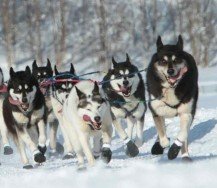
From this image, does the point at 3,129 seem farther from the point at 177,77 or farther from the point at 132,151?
the point at 177,77

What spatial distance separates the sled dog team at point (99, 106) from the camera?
5.06 m

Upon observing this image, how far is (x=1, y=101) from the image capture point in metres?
7.38

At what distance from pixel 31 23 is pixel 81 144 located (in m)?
16.6

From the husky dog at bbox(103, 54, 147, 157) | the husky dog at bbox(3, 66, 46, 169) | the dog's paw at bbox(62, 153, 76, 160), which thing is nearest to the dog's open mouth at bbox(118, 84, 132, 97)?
the husky dog at bbox(103, 54, 147, 157)

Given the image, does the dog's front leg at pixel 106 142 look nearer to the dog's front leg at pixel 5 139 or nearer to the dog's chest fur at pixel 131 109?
the dog's chest fur at pixel 131 109

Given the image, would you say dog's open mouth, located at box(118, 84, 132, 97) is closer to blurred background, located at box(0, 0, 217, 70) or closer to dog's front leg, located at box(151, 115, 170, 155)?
dog's front leg, located at box(151, 115, 170, 155)

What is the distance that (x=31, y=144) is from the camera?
20.1ft

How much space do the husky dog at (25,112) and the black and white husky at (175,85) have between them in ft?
4.13

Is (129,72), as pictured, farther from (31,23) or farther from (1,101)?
(31,23)

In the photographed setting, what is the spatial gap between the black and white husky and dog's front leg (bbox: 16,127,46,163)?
127 cm

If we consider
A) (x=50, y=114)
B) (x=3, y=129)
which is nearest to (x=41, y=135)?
(x=50, y=114)

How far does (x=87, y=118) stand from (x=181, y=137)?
2.51ft

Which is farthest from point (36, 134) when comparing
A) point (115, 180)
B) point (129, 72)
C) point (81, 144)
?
point (115, 180)

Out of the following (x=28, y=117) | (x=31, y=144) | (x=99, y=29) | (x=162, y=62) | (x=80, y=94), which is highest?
Result: (x=99, y=29)
